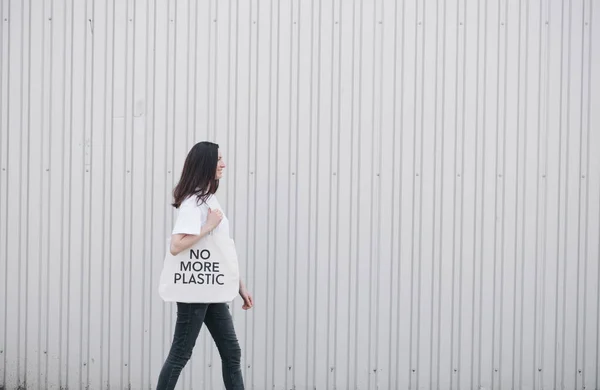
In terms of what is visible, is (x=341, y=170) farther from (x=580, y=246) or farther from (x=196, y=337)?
(x=580, y=246)

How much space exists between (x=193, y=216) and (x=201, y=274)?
1.04 feet

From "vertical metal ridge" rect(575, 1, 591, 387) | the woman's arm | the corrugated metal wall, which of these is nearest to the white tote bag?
the woman's arm

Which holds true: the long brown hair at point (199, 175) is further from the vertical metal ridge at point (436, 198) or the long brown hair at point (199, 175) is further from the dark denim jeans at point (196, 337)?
the vertical metal ridge at point (436, 198)

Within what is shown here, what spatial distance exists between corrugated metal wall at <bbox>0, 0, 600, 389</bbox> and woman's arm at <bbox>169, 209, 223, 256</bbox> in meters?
0.99

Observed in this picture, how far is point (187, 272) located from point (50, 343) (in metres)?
1.63

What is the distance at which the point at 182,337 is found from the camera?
14.3 feet

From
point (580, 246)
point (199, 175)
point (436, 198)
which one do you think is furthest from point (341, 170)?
point (580, 246)

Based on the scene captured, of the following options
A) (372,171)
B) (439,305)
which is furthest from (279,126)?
(439,305)

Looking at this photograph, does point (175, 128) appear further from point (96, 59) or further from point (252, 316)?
point (252, 316)

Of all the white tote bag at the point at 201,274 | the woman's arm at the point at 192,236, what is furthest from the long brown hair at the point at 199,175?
the white tote bag at the point at 201,274

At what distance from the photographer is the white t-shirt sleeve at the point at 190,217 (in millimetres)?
4195

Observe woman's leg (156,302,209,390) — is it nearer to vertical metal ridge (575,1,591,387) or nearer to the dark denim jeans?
the dark denim jeans

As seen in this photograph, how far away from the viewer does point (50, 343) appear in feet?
17.6

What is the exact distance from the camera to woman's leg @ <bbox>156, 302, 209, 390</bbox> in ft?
14.2
